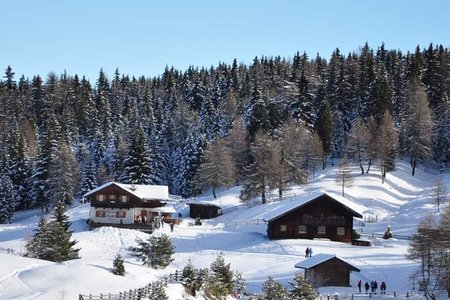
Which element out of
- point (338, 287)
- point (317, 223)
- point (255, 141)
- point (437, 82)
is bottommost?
point (338, 287)

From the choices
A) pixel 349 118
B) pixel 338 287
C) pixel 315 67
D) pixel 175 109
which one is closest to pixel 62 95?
pixel 175 109

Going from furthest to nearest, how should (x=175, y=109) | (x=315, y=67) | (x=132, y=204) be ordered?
(x=315, y=67) → (x=175, y=109) → (x=132, y=204)

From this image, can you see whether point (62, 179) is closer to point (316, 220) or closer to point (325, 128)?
point (316, 220)

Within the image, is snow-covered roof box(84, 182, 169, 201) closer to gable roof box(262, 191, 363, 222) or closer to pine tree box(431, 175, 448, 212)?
gable roof box(262, 191, 363, 222)

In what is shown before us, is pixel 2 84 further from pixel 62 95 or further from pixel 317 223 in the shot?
pixel 317 223

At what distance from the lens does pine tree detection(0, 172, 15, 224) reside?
9038 centimetres

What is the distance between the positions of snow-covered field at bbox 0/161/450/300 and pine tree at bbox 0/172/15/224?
→ 9.20ft

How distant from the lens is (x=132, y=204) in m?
75.9

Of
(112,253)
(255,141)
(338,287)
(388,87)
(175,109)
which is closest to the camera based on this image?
(338,287)

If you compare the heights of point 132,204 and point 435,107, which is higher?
point 435,107

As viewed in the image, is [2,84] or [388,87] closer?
[388,87]

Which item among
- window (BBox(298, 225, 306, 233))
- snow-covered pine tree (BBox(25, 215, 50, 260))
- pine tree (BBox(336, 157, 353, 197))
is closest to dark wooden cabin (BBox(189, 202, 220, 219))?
pine tree (BBox(336, 157, 353, 197))

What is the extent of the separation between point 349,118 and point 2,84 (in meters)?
95.3

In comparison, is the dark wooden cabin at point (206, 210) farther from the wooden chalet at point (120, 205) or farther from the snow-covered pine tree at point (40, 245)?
the snow-covered pine tree at point (40, 245)
